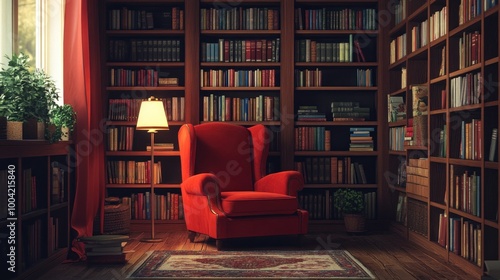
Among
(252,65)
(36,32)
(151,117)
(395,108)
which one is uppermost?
(36,32)

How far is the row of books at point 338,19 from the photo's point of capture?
6750mm

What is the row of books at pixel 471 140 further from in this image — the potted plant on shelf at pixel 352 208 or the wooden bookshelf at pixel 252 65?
the wooden bookshelf at pixel 252 65

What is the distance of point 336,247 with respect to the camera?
220 inches

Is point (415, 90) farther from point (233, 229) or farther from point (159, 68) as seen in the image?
point (159, 68)

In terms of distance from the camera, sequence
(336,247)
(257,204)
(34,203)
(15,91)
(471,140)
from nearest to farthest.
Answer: (15,91) → (34,203) → (471,140) → (257,204) → (336,247)

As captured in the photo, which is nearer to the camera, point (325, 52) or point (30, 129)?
point (30, 129)

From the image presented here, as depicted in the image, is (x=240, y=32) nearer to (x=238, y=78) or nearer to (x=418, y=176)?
(x=238, y=78)

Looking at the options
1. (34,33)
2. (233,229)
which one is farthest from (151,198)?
(34,33)

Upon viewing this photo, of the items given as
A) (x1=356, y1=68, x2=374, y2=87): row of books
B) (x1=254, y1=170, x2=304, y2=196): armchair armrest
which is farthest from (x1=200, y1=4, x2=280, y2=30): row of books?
(x1=254, y1=170, x2=304, y2=196): armchair armrest

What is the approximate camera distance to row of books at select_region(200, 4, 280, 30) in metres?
6.73

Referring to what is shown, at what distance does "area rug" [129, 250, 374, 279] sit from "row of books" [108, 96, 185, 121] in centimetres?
Result: 190

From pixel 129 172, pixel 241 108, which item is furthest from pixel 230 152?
pixel 129 172

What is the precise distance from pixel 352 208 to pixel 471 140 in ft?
6.82

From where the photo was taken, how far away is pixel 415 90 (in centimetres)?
562
